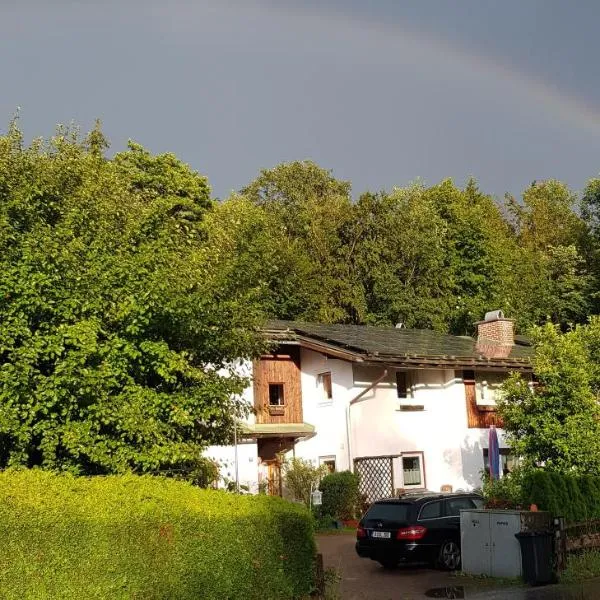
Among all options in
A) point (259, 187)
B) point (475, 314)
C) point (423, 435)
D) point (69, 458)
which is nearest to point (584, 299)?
point (475, 314)

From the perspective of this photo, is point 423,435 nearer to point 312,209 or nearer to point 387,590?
point 387,590

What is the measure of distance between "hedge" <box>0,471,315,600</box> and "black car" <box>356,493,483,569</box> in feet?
22.2

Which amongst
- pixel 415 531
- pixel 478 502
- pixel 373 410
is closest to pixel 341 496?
pixel 373 410

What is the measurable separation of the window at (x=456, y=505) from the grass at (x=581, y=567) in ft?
8.68

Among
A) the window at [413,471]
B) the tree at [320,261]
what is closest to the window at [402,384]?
the window at [413,471]

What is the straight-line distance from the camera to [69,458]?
44.6ft

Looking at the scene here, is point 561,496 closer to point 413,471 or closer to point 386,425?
point 386,425

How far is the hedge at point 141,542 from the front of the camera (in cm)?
838

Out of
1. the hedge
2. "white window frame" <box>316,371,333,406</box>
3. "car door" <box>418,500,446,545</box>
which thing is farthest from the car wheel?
"white window frame" <box>316,371,333,406</box>

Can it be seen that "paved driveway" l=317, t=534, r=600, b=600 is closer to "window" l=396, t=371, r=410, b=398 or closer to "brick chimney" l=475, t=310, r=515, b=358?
"window" l=396, t=371, r=410, b=398

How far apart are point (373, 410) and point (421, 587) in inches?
606

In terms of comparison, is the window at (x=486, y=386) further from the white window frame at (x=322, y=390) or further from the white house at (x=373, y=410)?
the white window frame at (x=322, y=390)

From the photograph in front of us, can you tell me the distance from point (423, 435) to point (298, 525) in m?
21.5

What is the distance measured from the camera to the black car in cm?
A: 1797
